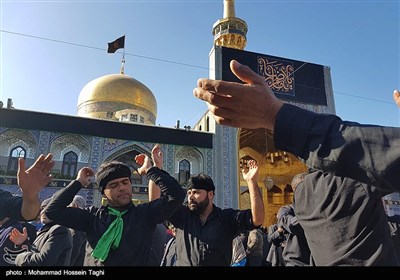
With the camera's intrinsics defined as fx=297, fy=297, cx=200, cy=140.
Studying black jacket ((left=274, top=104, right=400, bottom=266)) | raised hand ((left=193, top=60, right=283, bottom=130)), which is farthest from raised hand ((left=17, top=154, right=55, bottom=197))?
black jacket ((left=274, top=104, right=400, bottom=266))

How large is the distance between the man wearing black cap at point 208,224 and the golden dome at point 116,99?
14.5 m

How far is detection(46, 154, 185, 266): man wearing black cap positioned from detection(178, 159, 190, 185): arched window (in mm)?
10546

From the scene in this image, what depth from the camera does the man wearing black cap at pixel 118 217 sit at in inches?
72.1

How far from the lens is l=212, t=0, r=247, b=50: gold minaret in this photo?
58.7 feet

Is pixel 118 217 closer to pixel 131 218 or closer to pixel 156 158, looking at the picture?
pixel 131 218

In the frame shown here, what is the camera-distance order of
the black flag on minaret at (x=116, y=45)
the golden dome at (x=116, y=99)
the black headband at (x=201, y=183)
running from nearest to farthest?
the black headband at (x=201, y=183), the black flag on minaret at (x=116, y=45), the golden dome at (x=116, y=99)

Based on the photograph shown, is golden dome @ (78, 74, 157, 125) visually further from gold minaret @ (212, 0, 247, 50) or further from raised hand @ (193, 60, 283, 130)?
raised hand @ (193, 60, 283, 130)

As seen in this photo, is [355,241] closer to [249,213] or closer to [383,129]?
[383,129]

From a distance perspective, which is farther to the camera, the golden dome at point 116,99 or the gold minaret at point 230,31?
the gold minaret at point 230,31

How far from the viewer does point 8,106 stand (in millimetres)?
11297

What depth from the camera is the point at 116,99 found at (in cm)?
1694

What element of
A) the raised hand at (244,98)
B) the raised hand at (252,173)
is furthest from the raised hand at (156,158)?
the raised hand at (244,98)

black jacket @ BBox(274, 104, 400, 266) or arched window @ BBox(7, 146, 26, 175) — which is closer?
black jacket @ BBox(274, 104, 400, 266)

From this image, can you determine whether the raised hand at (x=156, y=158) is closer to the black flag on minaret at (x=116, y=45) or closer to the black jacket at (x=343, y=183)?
the black jacket at (x=343, y=183)
